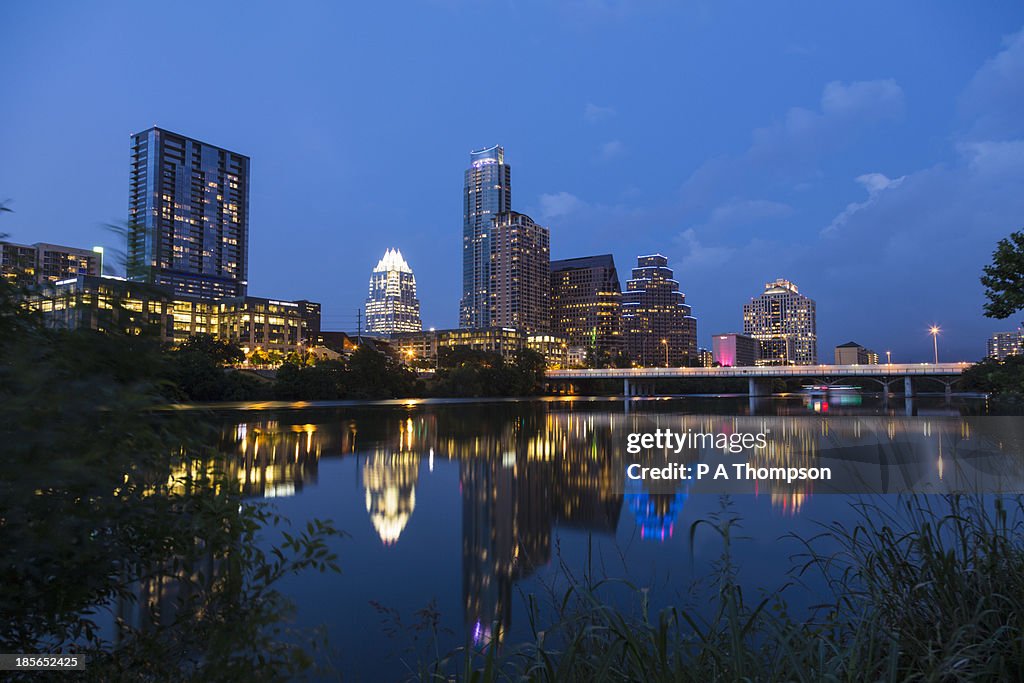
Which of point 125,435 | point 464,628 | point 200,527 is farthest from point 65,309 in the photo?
point 464,628

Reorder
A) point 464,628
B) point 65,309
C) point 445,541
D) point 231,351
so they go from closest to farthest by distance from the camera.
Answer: point 65,309, point 464,628, point 445,541, point 231,351

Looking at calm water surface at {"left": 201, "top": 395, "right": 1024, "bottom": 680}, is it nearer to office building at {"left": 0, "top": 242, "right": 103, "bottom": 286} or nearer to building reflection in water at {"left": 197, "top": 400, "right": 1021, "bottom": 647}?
building reflection in water at {"left": 197, "top": 400, "right": 1021, "bottom": 647}

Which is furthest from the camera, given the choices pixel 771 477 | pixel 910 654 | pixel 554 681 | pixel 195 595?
pixel 771 477

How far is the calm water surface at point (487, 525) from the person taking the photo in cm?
753

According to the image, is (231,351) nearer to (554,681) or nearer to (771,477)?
(771,477)

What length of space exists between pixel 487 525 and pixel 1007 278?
37.5ft

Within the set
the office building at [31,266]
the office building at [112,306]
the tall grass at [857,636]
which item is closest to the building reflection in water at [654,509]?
the tall grass at [857,636]

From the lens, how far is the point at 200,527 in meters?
2.63

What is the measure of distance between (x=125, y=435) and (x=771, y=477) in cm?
1997

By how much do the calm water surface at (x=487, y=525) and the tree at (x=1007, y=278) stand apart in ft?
18.4

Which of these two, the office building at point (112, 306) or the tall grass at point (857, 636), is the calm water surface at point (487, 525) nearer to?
the tall grass at point (857, 636)

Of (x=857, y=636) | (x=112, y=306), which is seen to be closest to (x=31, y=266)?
(x=112, y=306)

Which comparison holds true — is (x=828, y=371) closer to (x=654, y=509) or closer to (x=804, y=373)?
(x=804, y=373)

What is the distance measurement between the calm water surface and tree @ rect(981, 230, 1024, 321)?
5.61 m
